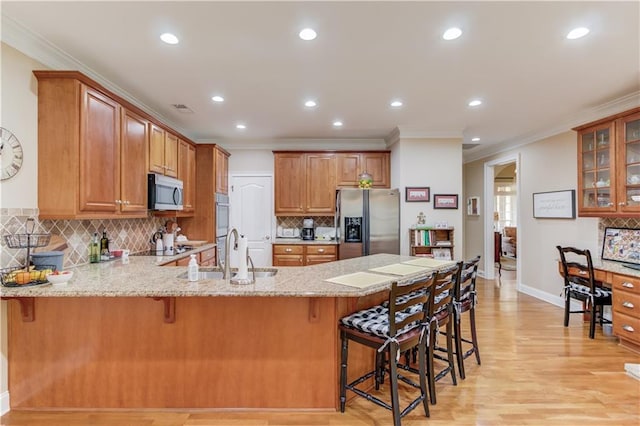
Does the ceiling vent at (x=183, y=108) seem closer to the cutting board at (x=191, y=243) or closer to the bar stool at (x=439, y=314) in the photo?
the cutting board at (x=191, y=243)

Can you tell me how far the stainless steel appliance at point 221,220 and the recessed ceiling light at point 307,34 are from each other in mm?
3245

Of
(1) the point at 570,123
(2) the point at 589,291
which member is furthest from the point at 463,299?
(1) the point at 570,123

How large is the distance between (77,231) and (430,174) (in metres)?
4.53

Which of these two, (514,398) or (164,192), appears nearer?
(514,398)

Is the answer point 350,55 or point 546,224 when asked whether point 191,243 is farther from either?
point 546,224

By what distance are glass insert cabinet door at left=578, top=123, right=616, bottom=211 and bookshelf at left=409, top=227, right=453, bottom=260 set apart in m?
1.70

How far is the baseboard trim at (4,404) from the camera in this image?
7.04ft

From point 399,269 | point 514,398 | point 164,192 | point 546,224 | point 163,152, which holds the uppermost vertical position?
point 163,152

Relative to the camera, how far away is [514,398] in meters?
2.41

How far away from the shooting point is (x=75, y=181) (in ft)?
7.95

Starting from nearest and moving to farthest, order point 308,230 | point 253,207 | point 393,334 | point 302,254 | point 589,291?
point 393,334 → point 589,291 → point 302,254 → point 308,230 → point 253,207

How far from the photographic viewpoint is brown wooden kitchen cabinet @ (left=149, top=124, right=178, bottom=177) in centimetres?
358

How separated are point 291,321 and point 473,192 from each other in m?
6.08

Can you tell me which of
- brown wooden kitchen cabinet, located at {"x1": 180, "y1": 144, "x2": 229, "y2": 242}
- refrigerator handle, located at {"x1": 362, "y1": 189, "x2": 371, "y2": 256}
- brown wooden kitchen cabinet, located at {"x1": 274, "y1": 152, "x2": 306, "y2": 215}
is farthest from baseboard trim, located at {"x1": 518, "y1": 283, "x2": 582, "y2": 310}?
brown wooden kitchen cabinet, located at {"x1": 180, "y1": 144, "x2": 229, "y2": 242}
